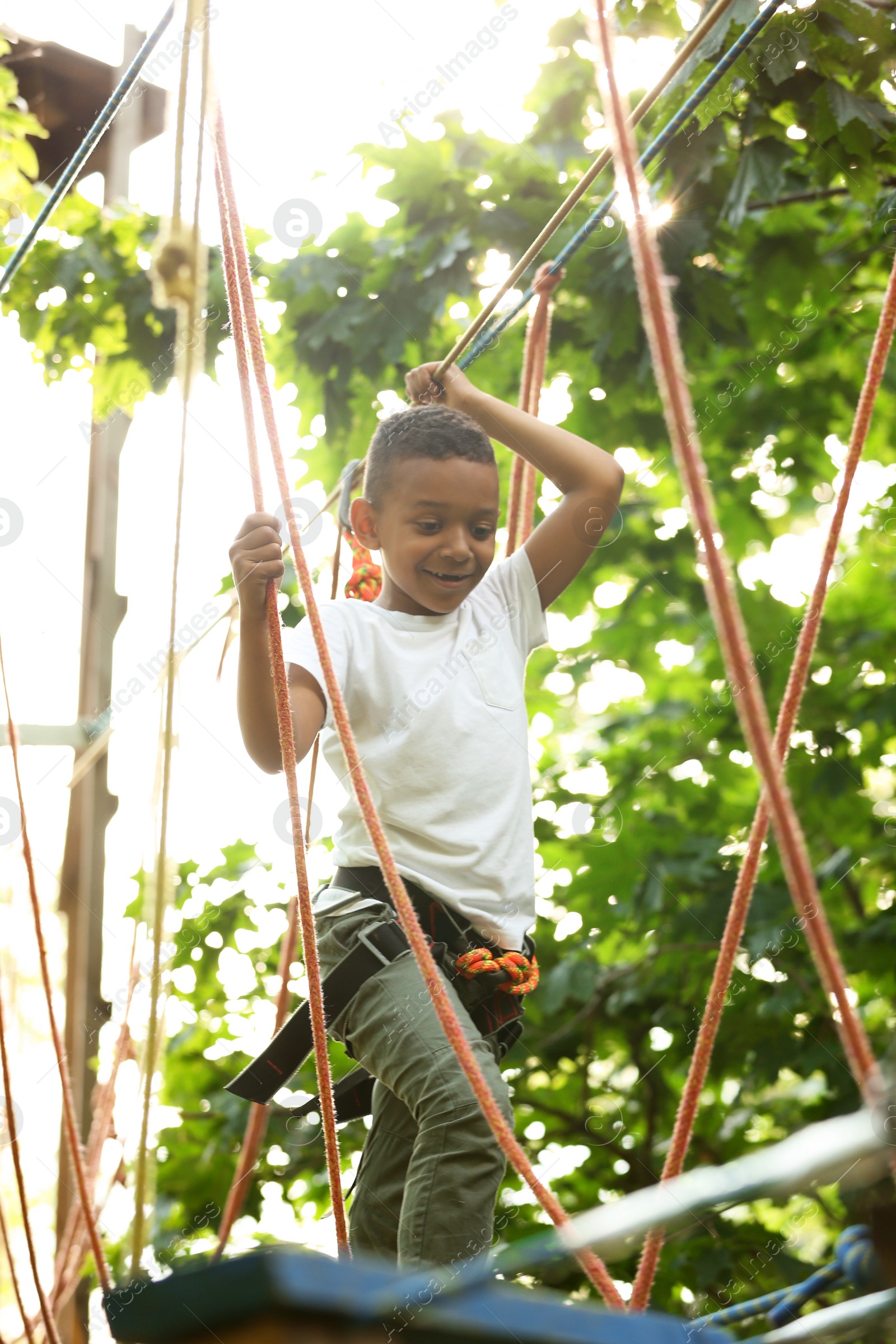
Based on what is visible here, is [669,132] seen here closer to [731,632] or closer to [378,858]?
[378,858]

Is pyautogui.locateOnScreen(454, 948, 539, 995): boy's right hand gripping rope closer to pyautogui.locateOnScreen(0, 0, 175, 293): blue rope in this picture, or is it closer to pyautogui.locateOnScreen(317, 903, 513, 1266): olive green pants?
pyautogui.locateOnScreen(317, 903, 513, 1266): olive green pants

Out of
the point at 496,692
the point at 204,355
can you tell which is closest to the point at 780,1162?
the point at 496,692

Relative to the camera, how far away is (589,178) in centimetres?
194

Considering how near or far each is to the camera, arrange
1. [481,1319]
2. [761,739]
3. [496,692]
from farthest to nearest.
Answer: [496,692]
[761,739]
[481,1319]

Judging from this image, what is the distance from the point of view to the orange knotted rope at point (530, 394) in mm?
2264

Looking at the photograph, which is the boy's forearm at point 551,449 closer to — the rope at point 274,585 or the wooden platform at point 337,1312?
the rope at point 274,585

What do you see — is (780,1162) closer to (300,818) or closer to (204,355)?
(300,818)

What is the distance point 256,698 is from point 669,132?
→ 1.11 m

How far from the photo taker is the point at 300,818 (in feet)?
4.71

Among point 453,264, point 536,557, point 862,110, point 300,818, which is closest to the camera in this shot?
point 300,818

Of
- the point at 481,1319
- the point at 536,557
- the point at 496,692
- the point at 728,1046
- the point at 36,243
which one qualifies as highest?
the point at 36,243

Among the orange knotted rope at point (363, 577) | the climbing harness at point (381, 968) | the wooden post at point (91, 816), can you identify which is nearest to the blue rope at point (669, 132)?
the orange knotted rope at point (363, 577)

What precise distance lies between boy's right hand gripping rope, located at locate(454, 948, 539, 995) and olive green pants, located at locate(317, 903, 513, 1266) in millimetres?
28

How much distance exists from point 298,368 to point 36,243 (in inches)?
30.7
